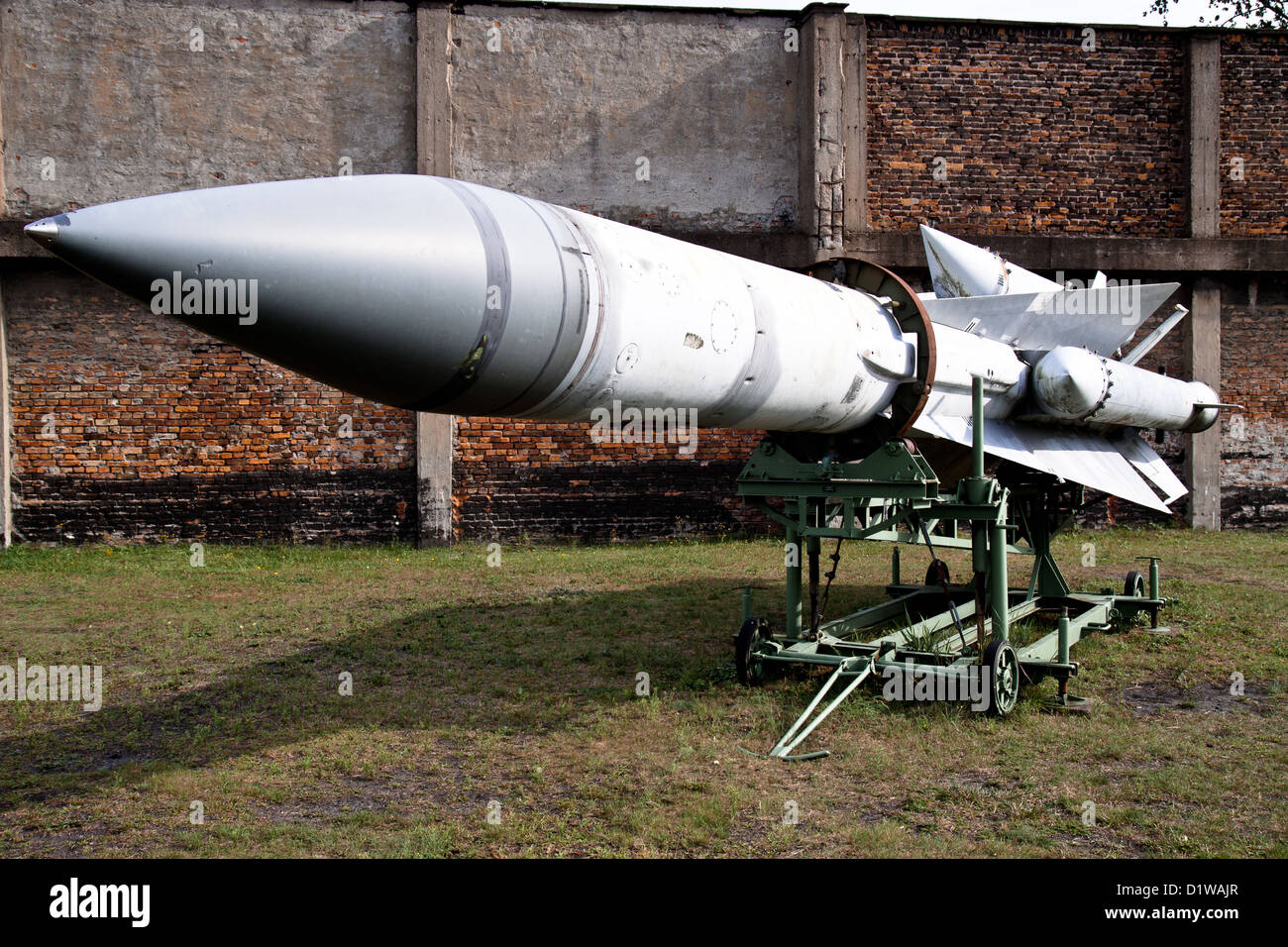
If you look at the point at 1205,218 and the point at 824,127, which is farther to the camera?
the point at 1205,218

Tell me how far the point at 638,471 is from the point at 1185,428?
17.3 ft

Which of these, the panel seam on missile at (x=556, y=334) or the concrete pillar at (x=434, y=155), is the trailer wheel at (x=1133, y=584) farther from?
the concrete pillar at (x=434, y=155)

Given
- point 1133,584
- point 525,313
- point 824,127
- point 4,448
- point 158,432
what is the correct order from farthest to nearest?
point 824,127, point 158,432, point 4,448, point 1133,584, point 525,313

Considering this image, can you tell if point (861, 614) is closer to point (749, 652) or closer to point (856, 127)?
point (749, 652)

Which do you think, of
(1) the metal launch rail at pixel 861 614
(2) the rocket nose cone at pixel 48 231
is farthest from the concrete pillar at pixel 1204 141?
(2) the rocket nose cone at pixel 48 231

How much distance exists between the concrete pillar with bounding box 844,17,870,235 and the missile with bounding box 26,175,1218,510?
5550mm

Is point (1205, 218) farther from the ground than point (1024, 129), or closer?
closer

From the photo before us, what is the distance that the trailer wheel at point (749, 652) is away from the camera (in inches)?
200

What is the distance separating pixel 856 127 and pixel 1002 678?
776 cm

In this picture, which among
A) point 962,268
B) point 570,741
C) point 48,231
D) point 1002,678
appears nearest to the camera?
point 48,231

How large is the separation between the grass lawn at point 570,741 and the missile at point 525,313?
1.46m

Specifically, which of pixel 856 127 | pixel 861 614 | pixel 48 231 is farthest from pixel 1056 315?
pixel 856 127

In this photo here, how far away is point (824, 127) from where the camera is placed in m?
10.6

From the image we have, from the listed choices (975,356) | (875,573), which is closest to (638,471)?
(875,573)
